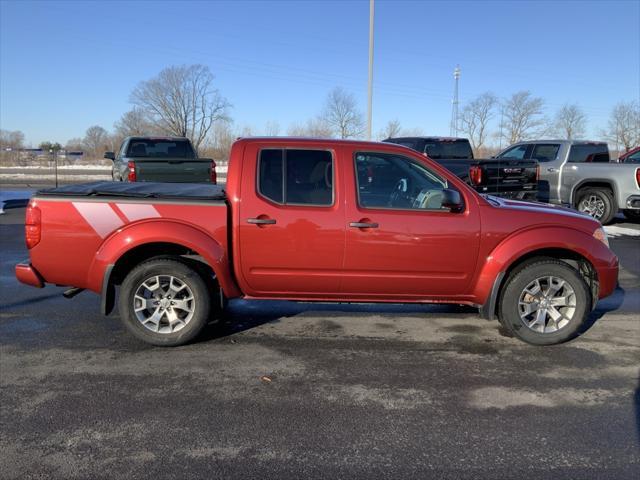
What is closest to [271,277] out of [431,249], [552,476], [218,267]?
[218,267]

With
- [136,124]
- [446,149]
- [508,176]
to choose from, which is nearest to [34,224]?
[508,176]

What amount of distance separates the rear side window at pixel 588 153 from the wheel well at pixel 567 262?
330 inches

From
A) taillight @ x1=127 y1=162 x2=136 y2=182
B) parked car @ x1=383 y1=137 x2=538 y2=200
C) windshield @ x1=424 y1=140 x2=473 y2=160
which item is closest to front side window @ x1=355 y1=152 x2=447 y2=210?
parked car @ x1=383 y1=137 x2=538 y2=200

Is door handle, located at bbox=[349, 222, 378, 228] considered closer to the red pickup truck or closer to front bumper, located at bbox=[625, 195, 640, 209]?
the red pickup truck

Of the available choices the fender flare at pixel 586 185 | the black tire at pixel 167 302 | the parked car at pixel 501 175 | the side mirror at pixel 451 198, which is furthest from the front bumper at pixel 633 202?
the black tire at pixel 167 302

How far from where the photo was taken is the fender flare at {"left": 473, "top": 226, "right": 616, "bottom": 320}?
4.42 meters

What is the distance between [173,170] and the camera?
10000 millimetres

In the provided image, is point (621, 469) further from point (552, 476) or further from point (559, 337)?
point (559, 337)

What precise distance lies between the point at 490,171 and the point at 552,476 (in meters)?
8.31

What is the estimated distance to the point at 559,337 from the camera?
179 inches

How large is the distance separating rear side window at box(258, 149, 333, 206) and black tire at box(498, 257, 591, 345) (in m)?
1.89

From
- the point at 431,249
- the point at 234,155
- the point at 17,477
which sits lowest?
the point at 17,477

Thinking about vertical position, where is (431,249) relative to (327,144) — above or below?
below

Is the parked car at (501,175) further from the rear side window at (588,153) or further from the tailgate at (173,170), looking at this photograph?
the tailgate at (173,170)
